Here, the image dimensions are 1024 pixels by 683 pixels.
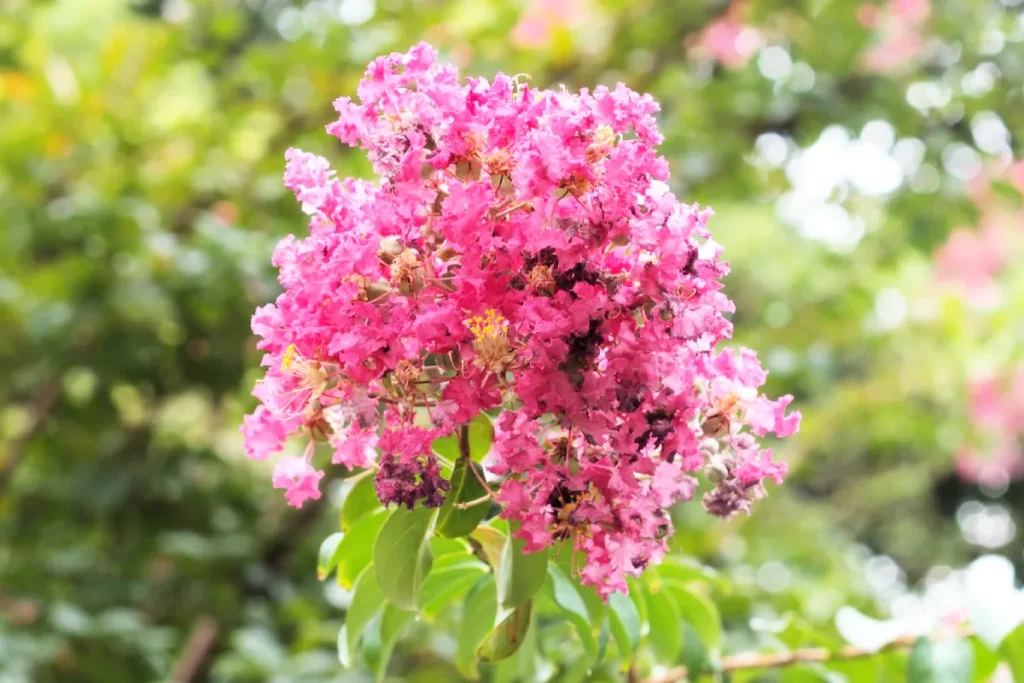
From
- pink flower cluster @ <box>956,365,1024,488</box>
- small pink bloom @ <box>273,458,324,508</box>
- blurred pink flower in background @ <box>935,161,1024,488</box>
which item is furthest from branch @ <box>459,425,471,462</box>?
pink flower cluster @ <box>956,365,1024,488</box>

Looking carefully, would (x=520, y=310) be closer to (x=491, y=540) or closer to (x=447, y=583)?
(x=491, y=540)

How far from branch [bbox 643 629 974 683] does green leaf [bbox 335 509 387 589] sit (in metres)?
0.38

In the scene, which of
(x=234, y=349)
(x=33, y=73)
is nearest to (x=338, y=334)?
(x=234, y=349)

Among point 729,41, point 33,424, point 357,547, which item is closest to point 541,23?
point 729,41

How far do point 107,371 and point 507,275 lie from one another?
1.60 metres

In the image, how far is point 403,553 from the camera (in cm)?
77

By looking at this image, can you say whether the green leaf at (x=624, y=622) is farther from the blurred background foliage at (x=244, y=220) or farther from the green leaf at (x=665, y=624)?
the blurred background foliage at (x=244, y=220)

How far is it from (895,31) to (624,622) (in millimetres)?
2005

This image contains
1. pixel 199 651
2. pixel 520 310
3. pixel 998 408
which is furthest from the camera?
pixel 998 408

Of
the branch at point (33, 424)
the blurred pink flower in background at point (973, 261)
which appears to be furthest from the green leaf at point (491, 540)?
the blurred pink flower in background at point (973, 261)

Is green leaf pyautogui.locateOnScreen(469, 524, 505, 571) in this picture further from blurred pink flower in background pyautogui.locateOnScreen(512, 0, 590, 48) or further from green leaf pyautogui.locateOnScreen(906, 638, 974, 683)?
blurred pink flower in background pyautogui.locateOnScreen(512, 0, 590, 48)

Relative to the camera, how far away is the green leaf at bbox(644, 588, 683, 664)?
1021mm

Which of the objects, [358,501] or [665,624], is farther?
[665,624]

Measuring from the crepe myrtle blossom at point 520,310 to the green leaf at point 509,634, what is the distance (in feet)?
0.31
